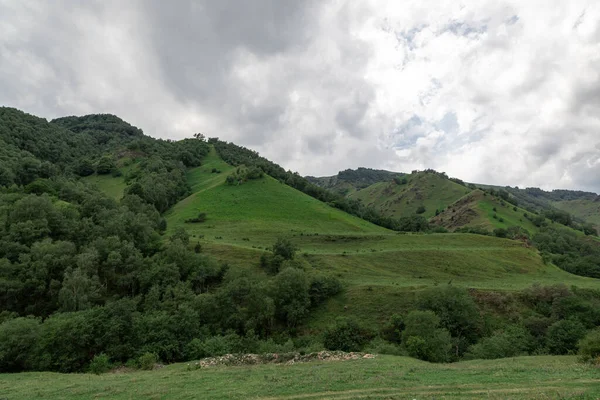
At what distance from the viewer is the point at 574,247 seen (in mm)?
128125

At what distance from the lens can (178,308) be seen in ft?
158

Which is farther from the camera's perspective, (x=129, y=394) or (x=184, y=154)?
(x=184, y=154)

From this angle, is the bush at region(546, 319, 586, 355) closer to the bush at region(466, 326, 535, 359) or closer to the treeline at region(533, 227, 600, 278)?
the bush at region(466, 326, 535, 359)

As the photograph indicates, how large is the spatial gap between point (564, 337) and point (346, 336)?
2653 centimetres

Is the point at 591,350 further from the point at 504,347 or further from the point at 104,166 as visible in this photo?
the point at 104,166

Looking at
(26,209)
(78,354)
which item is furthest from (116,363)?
(26,209)

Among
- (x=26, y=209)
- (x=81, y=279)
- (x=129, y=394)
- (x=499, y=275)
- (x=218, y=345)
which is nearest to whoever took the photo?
(x=129, y=394)

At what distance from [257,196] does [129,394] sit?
10917 centimetres

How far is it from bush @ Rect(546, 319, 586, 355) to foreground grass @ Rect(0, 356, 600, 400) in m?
20.7

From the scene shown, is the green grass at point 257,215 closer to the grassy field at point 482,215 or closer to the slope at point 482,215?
the slope at point 482,215

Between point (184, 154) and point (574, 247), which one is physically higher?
point (184, 154)

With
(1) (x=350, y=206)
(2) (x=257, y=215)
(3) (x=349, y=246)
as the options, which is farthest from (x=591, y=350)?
(1) (x=350, y=206)

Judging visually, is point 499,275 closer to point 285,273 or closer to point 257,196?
point 285,273

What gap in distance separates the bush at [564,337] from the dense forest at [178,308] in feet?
0.38
